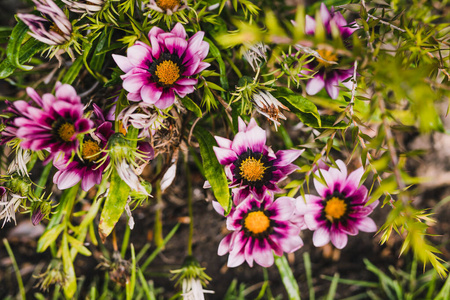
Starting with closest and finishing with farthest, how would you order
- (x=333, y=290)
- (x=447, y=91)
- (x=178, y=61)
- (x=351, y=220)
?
(x=447, y=91)
(x=178, y=61)
(x=351, y=220)
(x=333, y=290)

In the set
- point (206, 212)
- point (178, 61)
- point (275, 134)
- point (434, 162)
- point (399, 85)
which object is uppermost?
Result: point (399, 85)

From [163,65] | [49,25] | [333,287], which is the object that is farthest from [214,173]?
[333,287]

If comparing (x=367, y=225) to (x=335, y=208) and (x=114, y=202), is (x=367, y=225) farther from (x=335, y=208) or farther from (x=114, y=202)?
(x=114, y=202)

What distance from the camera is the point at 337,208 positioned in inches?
34.0

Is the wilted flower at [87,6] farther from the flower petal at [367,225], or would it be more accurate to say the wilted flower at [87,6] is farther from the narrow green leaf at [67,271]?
the flower petal at [367,225]

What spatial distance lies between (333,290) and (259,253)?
2.53 ft

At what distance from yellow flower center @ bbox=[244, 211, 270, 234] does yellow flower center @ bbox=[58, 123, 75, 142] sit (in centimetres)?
45

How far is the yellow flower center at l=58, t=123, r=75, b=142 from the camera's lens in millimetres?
651

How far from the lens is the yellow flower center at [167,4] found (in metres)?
0.68

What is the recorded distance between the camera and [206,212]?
1435mm

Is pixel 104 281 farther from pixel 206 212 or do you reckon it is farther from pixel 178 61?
pixel 178 61

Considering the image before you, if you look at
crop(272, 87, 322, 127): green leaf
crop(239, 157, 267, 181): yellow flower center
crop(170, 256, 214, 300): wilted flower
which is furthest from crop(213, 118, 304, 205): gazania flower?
crop(170, 256, 214, 300): wilted flower

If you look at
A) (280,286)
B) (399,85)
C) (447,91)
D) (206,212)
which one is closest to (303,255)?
(280,286)

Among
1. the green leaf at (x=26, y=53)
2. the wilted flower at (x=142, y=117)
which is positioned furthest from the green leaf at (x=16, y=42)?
the wilted flower at (x=142, y=117)
